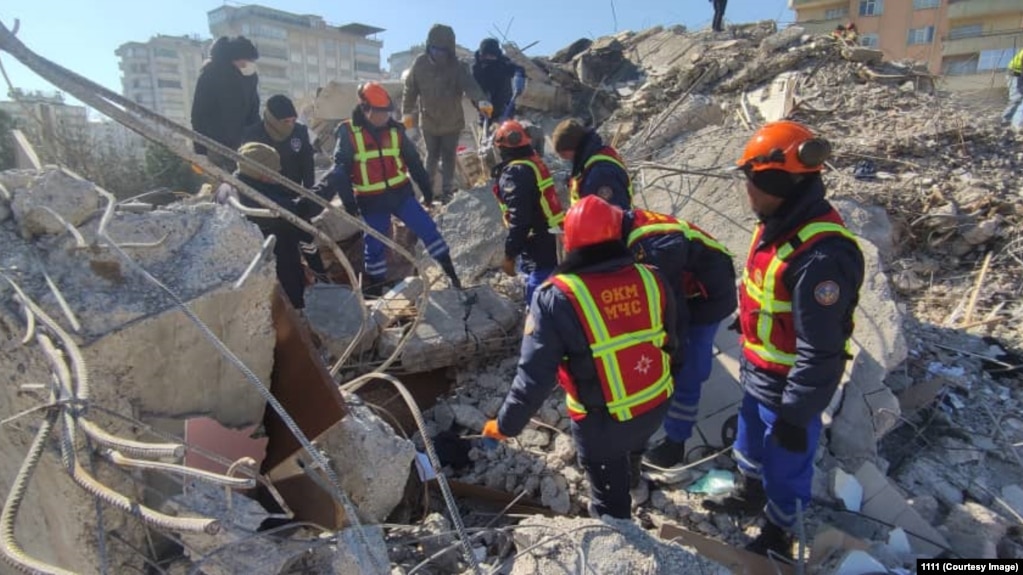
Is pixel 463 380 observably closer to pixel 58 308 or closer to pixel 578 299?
pixel 578 299

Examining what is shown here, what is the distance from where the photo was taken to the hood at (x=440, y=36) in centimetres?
624

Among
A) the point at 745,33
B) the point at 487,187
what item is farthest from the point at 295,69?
the point at 487,187

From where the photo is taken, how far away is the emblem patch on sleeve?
2213 mm

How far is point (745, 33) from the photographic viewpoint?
11.2 meters

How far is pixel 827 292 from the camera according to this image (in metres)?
2.21

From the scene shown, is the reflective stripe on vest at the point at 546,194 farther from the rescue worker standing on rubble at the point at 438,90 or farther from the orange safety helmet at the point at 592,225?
the rescue worker standing on rubble at the point at 438,90

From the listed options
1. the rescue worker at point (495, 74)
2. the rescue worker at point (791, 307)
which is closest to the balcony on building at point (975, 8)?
the rescue worker at point (495, 74)

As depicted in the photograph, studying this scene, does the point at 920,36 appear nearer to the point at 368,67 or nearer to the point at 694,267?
the point at 694,267

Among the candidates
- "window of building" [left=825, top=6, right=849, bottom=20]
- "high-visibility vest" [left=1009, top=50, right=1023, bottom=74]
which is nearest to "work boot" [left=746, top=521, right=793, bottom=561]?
"high-visibility vest" [left=1009, top=50, right=1023, bottom=74]

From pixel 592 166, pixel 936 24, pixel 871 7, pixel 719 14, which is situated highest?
pixel 871 7

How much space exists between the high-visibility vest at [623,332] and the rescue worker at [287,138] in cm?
290

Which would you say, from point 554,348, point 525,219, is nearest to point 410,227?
point 525,219

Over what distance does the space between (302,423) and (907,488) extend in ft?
9.81

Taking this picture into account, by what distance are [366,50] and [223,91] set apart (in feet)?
210
